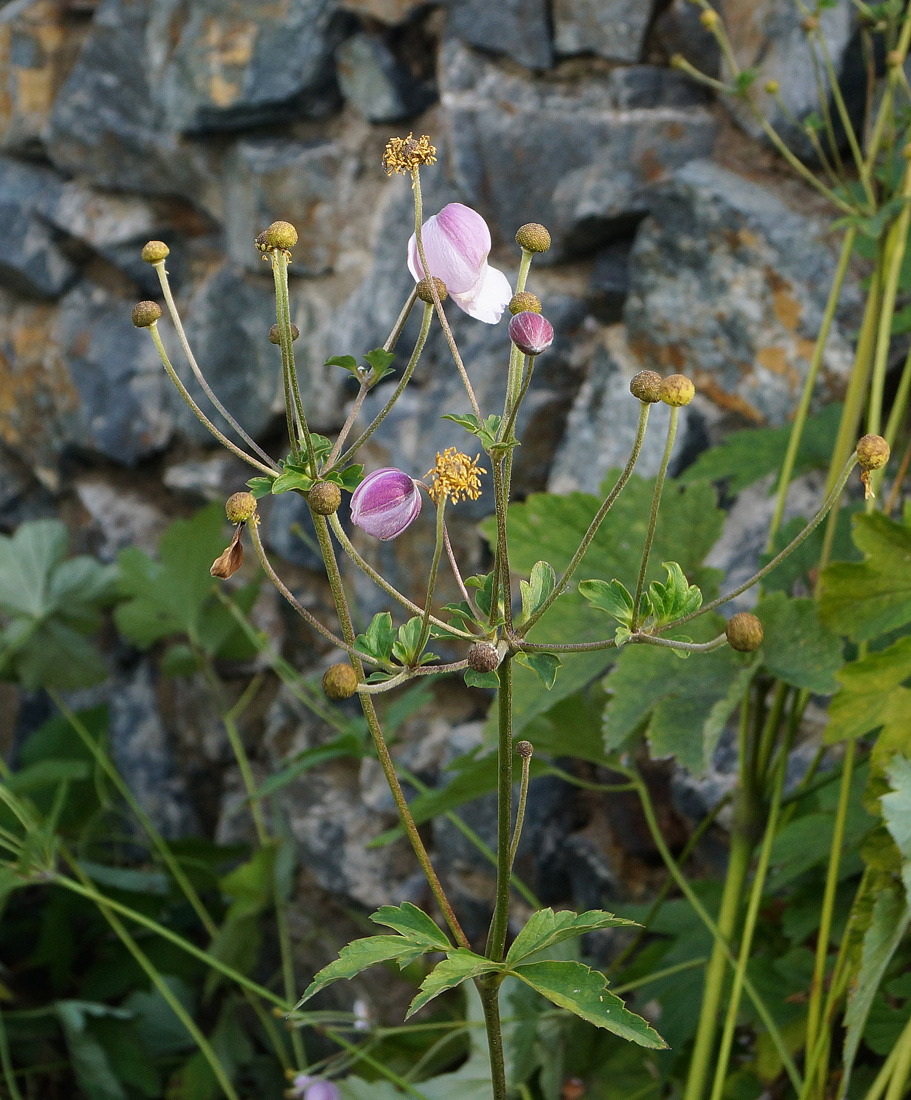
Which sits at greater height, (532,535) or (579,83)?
(579,83)

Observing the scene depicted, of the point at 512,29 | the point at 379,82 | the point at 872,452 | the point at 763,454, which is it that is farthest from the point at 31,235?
the point at 872,452

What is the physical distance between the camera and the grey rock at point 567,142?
128cm

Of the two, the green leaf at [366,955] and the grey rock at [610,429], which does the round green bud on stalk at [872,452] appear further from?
the grey rock at [610,429]

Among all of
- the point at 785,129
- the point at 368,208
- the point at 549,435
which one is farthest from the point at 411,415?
the point at 785,129

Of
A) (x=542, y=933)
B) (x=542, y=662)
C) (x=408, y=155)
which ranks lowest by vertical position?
(x=542, y=933)

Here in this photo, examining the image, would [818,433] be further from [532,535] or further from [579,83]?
[579,83]

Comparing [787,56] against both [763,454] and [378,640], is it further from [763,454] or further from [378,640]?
[378,640]

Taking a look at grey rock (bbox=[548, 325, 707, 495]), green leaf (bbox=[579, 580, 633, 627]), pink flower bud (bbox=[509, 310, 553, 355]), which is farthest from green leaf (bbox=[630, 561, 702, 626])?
grey rock (bbox=[548, 325, 707, 495])

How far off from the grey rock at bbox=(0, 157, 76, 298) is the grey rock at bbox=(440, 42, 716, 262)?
34.9 inches

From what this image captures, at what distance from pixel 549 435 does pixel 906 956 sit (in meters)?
0.77

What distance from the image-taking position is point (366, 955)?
47 centimetres

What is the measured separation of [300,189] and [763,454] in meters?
0.91

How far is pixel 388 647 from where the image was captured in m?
0.49

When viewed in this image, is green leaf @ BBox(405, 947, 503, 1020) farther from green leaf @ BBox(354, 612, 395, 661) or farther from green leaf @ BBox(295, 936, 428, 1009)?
green leaf @ BBox(354, 612, 395, 661)
